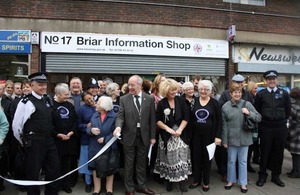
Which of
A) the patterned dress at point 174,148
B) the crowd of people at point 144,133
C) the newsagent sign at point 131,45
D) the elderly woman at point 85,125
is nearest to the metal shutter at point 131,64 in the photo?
the newsagent sign at point 131,45

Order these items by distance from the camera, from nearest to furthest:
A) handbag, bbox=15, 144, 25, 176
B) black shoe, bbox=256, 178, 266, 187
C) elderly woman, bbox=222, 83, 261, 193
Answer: handbag, bbox=15, 144, 25, 176 < elderly woman, bbox=222, 83, 261, 193 < black shoe, bbox=256, 178, 266, 187

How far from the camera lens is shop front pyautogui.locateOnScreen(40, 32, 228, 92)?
9.60 meters

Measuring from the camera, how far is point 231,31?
1075 cm

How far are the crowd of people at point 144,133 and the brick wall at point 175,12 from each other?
516 cm

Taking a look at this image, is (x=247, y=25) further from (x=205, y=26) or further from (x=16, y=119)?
(x=16, y=119)

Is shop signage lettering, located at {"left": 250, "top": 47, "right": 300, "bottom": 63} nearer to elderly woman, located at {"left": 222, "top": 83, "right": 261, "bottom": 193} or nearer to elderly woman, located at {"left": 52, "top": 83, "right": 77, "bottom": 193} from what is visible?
elderly woman, located at {"left": 222, "top": 83, "right": 261, "bottom": 193}

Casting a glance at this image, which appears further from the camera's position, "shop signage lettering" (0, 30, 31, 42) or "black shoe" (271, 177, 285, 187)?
"shop signage lettering" (0, 30, 31, 42)

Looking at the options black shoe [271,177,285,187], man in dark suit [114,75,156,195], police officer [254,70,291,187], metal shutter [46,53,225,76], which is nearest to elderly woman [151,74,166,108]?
man in dark suit [114,75,156,195]

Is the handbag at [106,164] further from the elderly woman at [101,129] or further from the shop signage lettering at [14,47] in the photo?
the shop signage lettering at [14,47]

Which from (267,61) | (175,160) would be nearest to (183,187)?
(175,160)

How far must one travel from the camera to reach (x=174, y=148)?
15.4ft

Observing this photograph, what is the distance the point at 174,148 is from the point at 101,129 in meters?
1.22

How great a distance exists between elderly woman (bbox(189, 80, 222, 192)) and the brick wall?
19.5 ft

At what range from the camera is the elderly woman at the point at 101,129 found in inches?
183
